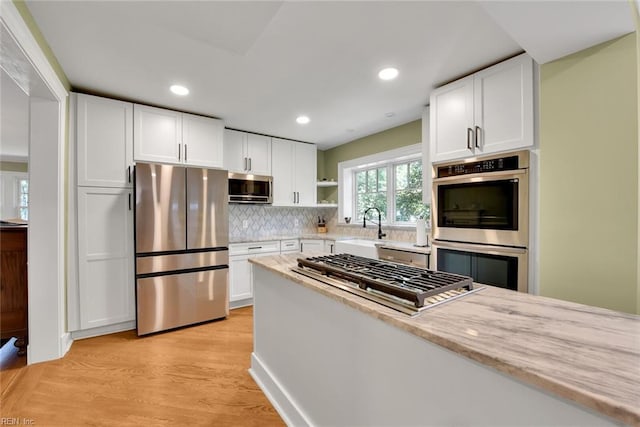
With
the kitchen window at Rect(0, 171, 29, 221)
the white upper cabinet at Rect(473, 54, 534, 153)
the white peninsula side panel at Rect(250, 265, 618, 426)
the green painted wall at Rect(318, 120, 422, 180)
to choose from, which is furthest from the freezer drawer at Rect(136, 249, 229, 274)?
the kitchen window at Rect(0, 171, 29, 221)

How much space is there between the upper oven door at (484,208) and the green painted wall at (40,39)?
9.86ft

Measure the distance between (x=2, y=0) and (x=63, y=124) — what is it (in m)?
1.30

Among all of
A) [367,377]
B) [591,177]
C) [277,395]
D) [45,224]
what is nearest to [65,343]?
[45,224]

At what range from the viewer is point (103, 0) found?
153 cm

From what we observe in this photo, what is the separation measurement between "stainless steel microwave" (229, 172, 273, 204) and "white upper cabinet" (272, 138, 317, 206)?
0.61 ft

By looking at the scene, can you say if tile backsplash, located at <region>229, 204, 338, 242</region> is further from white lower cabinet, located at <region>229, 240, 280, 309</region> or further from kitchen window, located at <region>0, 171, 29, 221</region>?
kitchen window, located at <region>0, 171, 29, 221</region>

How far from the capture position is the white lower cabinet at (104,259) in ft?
8.68

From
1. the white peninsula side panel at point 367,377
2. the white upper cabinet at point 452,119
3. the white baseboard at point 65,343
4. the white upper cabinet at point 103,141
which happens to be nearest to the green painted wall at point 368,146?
the white upper cabinet at point 452,119

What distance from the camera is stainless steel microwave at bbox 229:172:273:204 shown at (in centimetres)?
367

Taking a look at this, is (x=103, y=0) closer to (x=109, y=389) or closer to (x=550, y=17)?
(x=550, y=17)

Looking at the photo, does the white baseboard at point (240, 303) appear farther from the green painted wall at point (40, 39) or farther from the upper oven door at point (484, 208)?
the green painted wall at point (40, 39)

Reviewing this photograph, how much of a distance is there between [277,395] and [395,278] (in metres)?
1.21

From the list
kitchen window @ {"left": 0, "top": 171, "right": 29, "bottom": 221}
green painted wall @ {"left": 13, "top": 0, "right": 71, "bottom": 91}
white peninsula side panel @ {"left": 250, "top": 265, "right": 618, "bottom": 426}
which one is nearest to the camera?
white peninsula side panel @ {"left": 250, "top": 265, "right": 618, "bottom": 426}

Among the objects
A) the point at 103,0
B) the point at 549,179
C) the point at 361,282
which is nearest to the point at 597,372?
the point at 361,282
